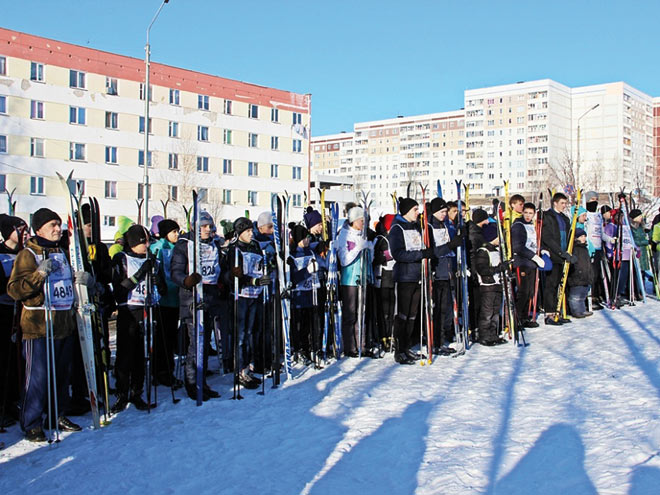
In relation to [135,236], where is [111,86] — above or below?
above

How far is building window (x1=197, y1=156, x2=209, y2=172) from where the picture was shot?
44500 mm

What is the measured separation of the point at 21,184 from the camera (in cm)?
3572

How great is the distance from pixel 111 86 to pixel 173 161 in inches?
261

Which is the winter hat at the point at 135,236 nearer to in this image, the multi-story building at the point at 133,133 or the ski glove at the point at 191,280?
the ski glove at the point at 191,280

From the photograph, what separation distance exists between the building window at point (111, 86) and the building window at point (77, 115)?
223 cm

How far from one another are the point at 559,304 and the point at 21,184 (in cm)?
3472

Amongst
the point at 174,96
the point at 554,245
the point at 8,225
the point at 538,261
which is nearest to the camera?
the point at 8,225

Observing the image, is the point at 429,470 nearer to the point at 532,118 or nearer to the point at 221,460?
the point at 221,460

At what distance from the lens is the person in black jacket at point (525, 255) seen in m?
8.80

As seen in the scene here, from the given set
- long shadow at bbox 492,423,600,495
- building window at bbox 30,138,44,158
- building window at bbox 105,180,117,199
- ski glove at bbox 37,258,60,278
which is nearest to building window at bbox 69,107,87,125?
building window at bbox 30,138,44,158

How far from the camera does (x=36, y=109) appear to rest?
36.4 metres

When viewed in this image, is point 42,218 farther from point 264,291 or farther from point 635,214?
point 635,214

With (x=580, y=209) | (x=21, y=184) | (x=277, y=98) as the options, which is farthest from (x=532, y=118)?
(x=580, y=209)

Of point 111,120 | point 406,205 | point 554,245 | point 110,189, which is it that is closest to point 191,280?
point 406,205
